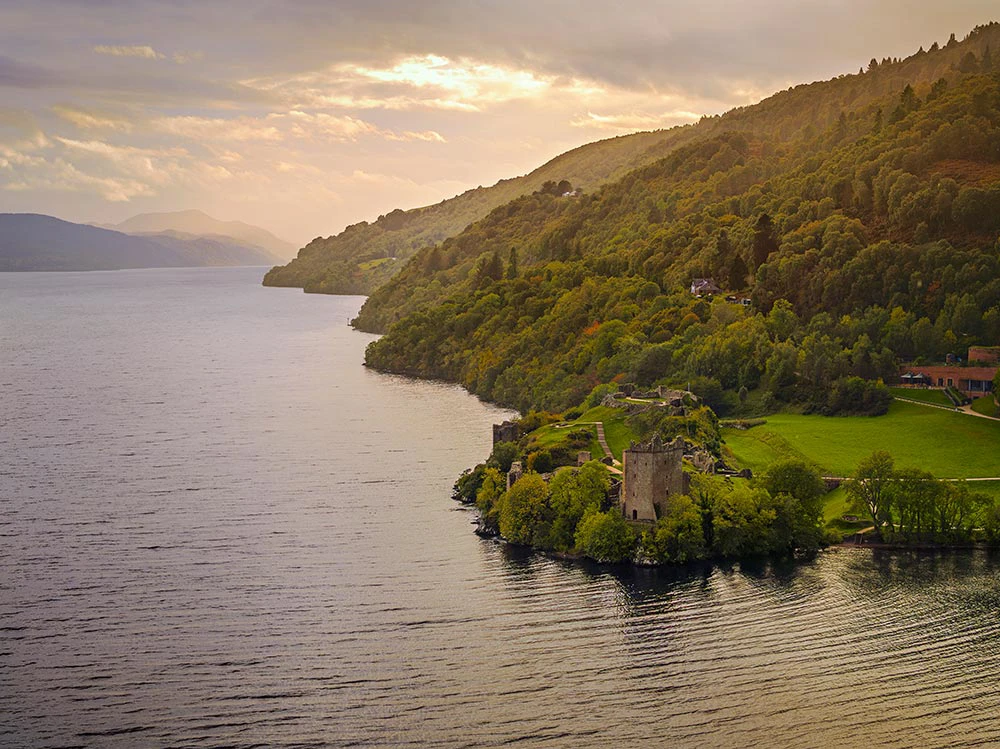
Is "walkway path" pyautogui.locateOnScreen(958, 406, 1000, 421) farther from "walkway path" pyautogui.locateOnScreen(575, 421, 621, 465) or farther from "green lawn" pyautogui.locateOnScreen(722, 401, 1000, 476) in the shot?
"walkway path" pyautogui.locateOnScreen(575, 421, 621, 465)

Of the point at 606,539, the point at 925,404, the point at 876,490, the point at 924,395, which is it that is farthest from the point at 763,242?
the point at 606,539

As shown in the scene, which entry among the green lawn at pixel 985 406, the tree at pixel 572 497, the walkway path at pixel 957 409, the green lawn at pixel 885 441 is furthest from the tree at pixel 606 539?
the green lawn at pixel 985 406

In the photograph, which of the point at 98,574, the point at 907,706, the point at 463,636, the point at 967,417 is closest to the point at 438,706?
the point at 463,636

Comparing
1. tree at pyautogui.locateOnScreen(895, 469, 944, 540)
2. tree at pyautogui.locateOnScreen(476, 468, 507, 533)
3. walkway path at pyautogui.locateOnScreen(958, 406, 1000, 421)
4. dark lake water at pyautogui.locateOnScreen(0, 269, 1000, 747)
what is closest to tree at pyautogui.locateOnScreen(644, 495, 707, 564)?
dark lake water at pyautogui.locateOnScreen(0, 269, 1000, 747)

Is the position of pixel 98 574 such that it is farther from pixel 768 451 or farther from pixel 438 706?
pixel 768 451

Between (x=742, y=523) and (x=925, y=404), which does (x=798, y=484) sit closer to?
(x=742, y=523)

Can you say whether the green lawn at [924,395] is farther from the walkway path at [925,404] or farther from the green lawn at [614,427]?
the green lawn at [614,427]
